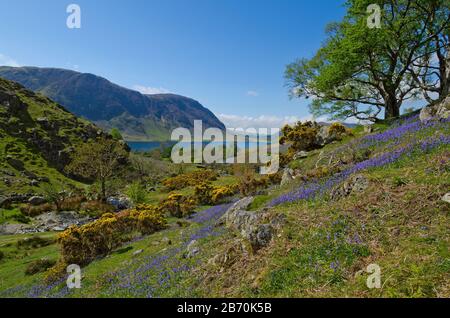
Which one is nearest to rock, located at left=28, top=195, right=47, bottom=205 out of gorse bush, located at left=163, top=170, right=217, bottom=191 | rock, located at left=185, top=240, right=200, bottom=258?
gorse bush, located at left=163, top=170, right=217, bottom=191

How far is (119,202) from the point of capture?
50.0 metres

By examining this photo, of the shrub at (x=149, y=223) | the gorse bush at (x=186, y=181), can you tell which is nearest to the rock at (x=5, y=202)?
the gorse bush at (x=186, y=181)

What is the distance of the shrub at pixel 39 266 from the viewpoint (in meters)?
19.9

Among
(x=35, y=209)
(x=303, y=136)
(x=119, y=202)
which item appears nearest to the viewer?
(x=303, y=136)

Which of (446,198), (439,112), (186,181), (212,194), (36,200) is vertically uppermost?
(439,112)

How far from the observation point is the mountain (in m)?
67.8

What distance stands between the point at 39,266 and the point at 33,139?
82.0m

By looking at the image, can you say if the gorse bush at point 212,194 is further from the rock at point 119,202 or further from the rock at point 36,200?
the rock at point 36,200

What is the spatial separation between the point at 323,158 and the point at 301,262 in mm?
16385

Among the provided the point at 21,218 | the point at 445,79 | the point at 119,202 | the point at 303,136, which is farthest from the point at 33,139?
the point at 445,79

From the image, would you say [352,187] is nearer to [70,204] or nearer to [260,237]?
[260,237]

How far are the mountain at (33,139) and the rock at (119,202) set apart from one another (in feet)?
71.0

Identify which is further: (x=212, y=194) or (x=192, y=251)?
(x=212, y=194)
